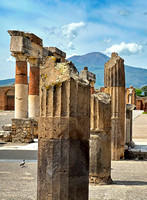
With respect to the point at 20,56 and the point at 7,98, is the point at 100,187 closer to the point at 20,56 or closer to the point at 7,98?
the point at 20,56

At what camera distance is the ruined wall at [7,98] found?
1607 inches

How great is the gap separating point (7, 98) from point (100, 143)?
3675 centimetres

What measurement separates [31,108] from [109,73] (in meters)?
6.02

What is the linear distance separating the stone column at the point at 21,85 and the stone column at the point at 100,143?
7237 millimetres

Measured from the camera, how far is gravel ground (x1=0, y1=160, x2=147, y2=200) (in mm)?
→ 5457

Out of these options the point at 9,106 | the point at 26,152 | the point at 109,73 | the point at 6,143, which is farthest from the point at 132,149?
the point at 9,106

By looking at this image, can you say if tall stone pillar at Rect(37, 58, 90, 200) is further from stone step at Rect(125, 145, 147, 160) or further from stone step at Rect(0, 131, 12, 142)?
stone step at Rect(0, 131, 12, 142)

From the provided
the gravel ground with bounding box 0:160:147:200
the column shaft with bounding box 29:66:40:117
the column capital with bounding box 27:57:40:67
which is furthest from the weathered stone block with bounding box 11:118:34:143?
the gravel ground with bounding box 0:160:147:200

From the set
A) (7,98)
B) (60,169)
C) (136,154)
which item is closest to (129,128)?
(136,154)

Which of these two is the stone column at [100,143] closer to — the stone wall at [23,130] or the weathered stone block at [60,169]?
the weathered stone block at [60,169]

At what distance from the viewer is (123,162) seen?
9328 mm

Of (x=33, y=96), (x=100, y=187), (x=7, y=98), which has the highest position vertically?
(x=7, y=98)

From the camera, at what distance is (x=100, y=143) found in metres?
6.64

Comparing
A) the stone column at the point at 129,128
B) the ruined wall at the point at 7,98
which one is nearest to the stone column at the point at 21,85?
the stone column at the point at 129,128
